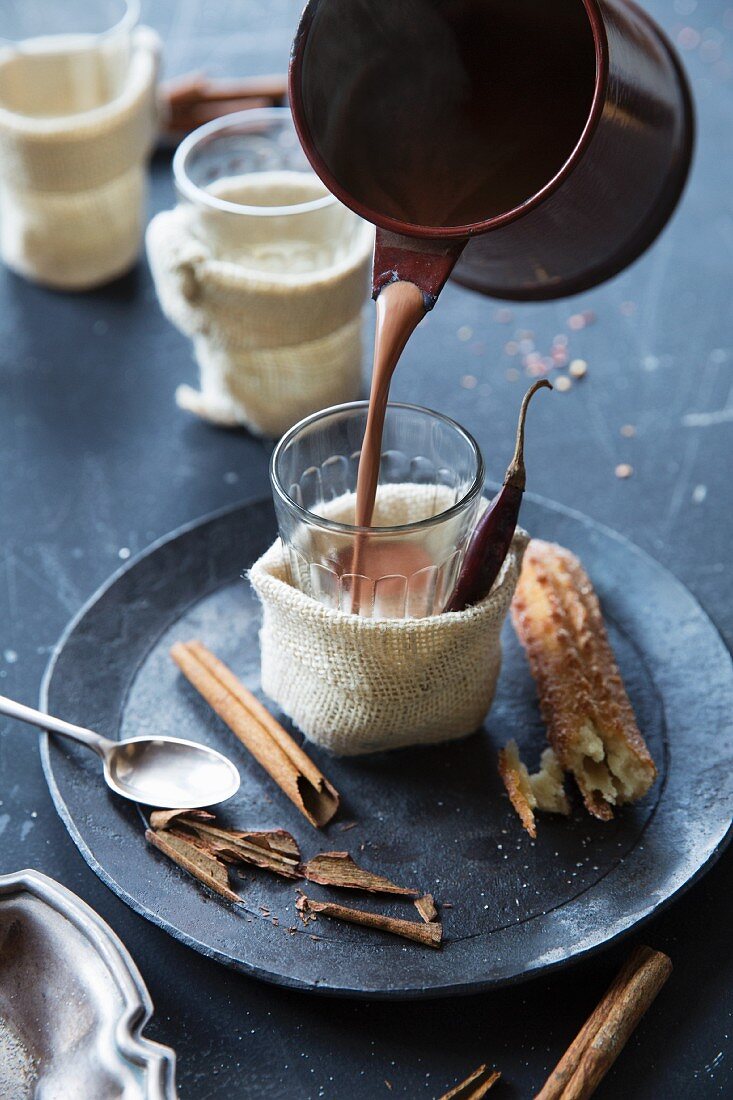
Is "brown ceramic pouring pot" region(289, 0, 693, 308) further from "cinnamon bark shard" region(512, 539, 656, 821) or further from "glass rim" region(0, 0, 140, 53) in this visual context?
"glass rim" region(0, 0, 140, 53)

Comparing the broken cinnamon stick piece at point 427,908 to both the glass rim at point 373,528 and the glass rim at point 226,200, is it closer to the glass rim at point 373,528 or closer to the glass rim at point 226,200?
the glass rim at point 373,528

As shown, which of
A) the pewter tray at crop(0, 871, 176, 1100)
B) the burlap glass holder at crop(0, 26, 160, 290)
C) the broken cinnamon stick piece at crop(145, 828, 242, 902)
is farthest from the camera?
the burlap glass holder at crop(0, 26, 160, 290)

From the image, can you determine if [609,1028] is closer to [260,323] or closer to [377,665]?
[377,665]

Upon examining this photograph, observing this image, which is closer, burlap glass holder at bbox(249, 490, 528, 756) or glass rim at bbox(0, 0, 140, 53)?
burlap glass holder at bbox(249, 490, 528, 756)

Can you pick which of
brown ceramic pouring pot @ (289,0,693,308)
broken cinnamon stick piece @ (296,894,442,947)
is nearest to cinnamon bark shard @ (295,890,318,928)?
broken cinnamon stick piece @ (296,894,442,947)

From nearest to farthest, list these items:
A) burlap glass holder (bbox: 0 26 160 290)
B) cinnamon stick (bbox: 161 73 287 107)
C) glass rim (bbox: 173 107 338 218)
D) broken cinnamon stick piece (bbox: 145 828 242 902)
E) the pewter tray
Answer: the pewter tray < broken cinnamon stick piece (bbox: 145 828 242 902) < glass rim (bbox: 173 107 338 218) < burlap glass holder (bbox: 0 26 160 290) < cinnamon stick (bbox: 161 73 287 107)

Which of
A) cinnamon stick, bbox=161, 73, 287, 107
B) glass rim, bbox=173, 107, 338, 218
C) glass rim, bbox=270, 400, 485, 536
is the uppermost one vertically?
glass rim, bbox=173, 107, 338, 218

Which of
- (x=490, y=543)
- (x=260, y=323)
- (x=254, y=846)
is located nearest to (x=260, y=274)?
(x=260, y=323)
